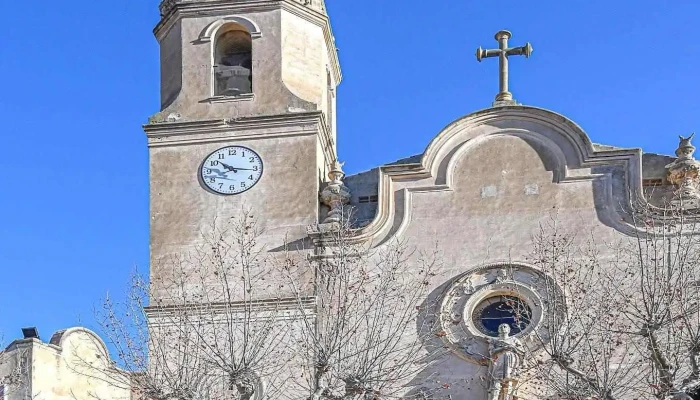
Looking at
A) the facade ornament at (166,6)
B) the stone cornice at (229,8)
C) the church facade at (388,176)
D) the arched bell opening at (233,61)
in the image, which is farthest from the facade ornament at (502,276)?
the facade ornament at (166,6)

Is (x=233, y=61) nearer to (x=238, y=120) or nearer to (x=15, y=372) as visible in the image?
(x=238, y=120)

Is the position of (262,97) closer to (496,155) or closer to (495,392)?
(496,155)

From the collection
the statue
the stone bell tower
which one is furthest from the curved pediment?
the statue

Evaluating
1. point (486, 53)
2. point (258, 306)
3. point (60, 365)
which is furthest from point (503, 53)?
point (60, 365)

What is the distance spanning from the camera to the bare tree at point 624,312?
2255cm

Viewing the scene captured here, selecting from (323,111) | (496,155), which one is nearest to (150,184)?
(323,111)

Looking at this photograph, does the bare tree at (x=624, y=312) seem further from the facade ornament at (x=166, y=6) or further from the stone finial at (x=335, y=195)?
the facade ornament at (x=166, y=6)

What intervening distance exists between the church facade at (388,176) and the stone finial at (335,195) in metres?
0.03

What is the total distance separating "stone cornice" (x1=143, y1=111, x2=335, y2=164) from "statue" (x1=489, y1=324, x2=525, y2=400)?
5057 millimetres

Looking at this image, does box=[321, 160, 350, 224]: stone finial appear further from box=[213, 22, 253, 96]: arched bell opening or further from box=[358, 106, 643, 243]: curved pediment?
box=[213, 22, 253, 96]: arched bell opening

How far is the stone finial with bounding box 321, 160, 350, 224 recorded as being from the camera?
27.7m

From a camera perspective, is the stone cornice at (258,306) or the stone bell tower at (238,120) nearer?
the stone cornice at (258,306)

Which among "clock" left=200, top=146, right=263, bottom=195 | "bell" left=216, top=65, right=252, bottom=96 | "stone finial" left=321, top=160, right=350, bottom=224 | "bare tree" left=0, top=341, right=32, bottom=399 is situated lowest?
"bare tree" left=0, top=341, right=32, bottom=399

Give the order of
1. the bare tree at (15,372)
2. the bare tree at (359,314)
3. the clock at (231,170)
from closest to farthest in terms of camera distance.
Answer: the bare tree at (359,314) < the bare tree at (15,372) < the clock at (231,170)
